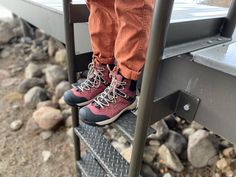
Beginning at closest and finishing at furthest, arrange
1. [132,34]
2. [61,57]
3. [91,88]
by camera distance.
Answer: [132,34]
[91,88]
[61,57]

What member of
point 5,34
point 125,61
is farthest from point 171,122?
point 5,34

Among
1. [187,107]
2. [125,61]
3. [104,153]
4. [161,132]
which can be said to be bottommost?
[161,132]

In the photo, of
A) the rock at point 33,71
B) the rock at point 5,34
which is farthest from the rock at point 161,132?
the rock at point 5,34

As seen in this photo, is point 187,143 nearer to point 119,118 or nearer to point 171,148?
point 171,148

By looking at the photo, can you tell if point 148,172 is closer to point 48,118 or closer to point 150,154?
point 150,154

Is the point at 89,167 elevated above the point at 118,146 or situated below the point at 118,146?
above

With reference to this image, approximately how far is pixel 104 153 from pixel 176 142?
69cm

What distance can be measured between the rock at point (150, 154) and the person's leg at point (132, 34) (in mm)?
918

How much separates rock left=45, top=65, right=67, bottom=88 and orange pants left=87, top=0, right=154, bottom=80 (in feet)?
4.76

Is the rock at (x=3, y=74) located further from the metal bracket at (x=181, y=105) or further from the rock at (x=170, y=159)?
the metal bracket at (x=181, y=105)

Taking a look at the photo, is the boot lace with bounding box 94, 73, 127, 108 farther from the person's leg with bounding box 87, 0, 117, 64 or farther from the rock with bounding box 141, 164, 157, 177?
the rock with bounding box 141, 164, 157, 177

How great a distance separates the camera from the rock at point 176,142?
1.57m

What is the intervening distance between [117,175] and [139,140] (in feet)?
1.07

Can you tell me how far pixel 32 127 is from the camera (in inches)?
73.5
